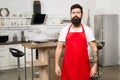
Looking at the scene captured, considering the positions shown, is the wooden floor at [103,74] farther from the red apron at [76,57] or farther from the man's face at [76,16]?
the man's face at [76,16]

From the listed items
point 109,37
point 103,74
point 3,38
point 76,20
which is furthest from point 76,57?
point 109,37

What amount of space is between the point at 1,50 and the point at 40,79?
2063 mm

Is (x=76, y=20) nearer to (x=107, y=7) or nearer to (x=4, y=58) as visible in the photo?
(x=4, y=58)

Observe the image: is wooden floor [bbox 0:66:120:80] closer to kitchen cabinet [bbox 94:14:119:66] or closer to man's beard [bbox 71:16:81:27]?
kitchen cabinet [bbox 94:14:119:66]

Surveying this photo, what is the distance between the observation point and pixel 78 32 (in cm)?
262

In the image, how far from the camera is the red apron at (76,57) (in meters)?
2.61

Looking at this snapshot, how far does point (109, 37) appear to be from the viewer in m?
7.07

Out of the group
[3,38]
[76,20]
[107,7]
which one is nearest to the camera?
[76,20]

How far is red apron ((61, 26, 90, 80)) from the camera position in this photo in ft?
8.57

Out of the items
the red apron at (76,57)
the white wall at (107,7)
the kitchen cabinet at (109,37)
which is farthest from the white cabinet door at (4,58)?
the red apron at (76,57)

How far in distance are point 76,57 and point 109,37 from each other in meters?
4.69

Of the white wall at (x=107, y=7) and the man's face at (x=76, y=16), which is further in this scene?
the white wall at (x=107, y=7)

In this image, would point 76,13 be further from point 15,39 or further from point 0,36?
point 15,39

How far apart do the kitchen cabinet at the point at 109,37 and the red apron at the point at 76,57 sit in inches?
178
